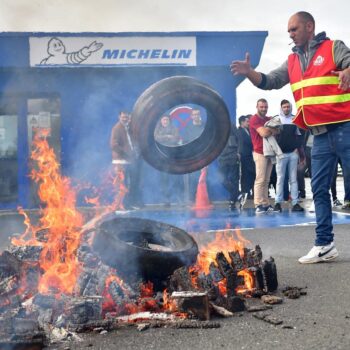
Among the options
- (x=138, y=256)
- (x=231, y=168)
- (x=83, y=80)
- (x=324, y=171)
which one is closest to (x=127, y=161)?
(x=231, y=168)

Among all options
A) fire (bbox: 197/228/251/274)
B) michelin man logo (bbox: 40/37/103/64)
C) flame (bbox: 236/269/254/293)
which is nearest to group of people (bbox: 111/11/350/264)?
fire (bbox: 197/228/251/274)

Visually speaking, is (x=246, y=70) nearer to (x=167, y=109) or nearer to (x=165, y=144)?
(x=167, y=109)

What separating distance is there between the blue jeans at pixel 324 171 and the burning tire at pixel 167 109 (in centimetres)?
113

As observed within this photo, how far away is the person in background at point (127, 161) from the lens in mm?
11195

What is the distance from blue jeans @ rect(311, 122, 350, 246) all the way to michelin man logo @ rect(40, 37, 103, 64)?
9.39 m

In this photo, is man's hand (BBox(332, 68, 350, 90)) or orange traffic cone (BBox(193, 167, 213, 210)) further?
orange traffic cone (BBox(193, 167, 213, 210))

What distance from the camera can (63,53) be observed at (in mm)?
14016

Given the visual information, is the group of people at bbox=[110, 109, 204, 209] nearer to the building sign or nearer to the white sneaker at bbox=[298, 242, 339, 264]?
the building sign

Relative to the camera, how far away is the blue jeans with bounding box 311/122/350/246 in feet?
18.9

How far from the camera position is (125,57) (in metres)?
14.1

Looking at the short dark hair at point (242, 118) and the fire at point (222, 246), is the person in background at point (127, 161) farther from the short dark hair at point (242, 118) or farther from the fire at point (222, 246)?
the fire at point (222, 246)

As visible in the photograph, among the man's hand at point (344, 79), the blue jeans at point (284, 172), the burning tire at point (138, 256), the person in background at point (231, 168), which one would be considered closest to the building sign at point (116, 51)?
the person in background at point (231, 168)

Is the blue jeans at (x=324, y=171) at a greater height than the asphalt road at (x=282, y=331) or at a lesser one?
greater

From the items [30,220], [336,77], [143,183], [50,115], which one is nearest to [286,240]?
[336,77]
